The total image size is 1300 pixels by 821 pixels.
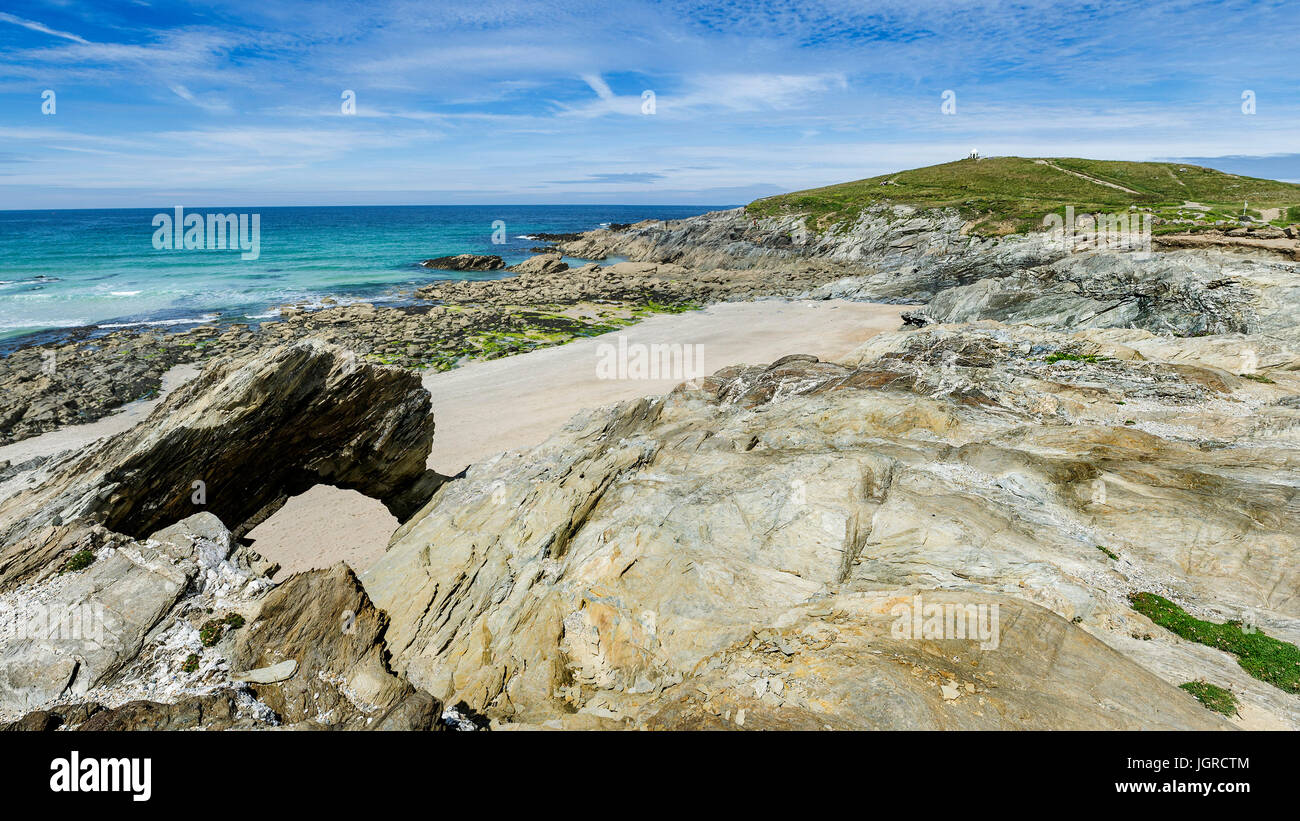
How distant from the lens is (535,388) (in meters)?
35.4

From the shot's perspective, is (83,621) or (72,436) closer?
(83,621)

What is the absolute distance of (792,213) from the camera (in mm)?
104438

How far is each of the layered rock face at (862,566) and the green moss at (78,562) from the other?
5242 millimetres

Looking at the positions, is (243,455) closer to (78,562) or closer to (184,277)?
(78,562)

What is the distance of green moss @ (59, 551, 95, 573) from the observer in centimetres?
1074

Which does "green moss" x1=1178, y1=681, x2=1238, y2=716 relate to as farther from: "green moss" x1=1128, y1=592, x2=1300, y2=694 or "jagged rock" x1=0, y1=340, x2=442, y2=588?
"jagged rock" x1=0, y1=340, x2=442, y2=588

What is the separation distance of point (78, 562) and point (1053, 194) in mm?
122754

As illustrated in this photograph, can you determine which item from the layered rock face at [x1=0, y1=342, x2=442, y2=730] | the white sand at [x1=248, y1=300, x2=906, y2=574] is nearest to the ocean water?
the white sand at [x1=248, y1=300, x2=906, y2=574]

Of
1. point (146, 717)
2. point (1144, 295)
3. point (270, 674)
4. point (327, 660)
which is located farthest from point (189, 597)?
point (1144, 295)
